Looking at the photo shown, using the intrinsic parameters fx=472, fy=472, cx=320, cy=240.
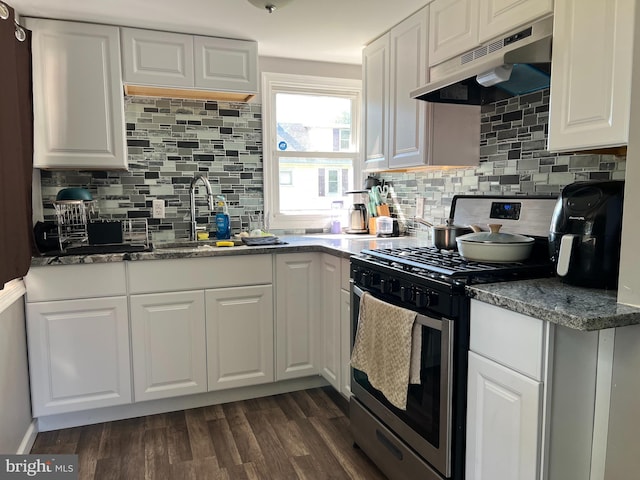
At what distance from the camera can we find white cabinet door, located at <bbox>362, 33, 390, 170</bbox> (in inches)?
109

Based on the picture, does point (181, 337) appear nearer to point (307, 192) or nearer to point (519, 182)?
point (307, 192)

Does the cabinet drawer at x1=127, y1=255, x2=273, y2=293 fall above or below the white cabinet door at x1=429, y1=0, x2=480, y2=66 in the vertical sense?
below

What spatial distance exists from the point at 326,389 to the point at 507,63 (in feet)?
6.83

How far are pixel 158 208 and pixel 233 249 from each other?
73 centimetres

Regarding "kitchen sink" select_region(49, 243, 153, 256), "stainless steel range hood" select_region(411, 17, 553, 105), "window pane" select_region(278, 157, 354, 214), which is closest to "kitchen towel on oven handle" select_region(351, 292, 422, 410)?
"stainless steel range hood" select_region(411, 17, 553, 105)

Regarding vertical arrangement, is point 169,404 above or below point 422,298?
below

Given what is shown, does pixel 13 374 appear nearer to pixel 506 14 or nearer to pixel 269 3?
pixel 269 3

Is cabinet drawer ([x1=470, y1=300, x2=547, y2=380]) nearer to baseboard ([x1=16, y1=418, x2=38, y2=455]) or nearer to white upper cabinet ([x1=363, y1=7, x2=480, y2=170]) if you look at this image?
white upper cabinet ([x1=363, y1=7, x2=480, y2=170])

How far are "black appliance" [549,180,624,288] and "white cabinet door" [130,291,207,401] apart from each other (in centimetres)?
182

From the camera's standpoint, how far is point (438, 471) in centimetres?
161

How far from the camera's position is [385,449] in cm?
194

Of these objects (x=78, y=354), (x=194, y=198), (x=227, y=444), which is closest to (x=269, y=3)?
(x=194, y=198)

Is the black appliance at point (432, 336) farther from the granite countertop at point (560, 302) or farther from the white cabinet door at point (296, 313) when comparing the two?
the white cabinet door at point (296, 313)

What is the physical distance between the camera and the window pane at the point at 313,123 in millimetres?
3348
